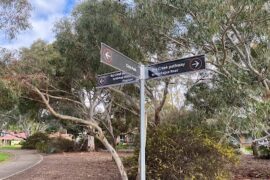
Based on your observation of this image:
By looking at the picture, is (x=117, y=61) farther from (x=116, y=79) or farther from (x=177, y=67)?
(x=177, y=67)

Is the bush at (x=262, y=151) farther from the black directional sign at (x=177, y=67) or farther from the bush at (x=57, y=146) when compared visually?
the bush at (x=57, y=146)

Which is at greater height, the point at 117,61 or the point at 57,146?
the point at 117,61

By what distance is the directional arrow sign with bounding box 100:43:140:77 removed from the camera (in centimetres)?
675

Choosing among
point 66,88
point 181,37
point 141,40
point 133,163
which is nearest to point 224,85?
point 181,37

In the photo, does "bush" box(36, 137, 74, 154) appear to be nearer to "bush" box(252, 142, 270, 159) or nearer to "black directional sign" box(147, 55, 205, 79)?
"bush" box(252, 142, 270, 159)

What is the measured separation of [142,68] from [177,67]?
651mm

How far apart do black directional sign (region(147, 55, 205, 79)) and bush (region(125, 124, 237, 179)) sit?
4053 mm

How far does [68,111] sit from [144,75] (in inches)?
973

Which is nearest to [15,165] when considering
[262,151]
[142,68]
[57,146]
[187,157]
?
[262,151]

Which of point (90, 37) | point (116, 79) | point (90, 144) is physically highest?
point (90, 37)

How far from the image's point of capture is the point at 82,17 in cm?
1395

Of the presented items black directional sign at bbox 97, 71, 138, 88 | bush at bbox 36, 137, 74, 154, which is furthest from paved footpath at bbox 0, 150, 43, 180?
black directional sign at bbox 97, 71, 138, 88

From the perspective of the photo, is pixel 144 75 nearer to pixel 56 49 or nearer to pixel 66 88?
pixel 56 49

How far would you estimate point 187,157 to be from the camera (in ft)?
35.6
